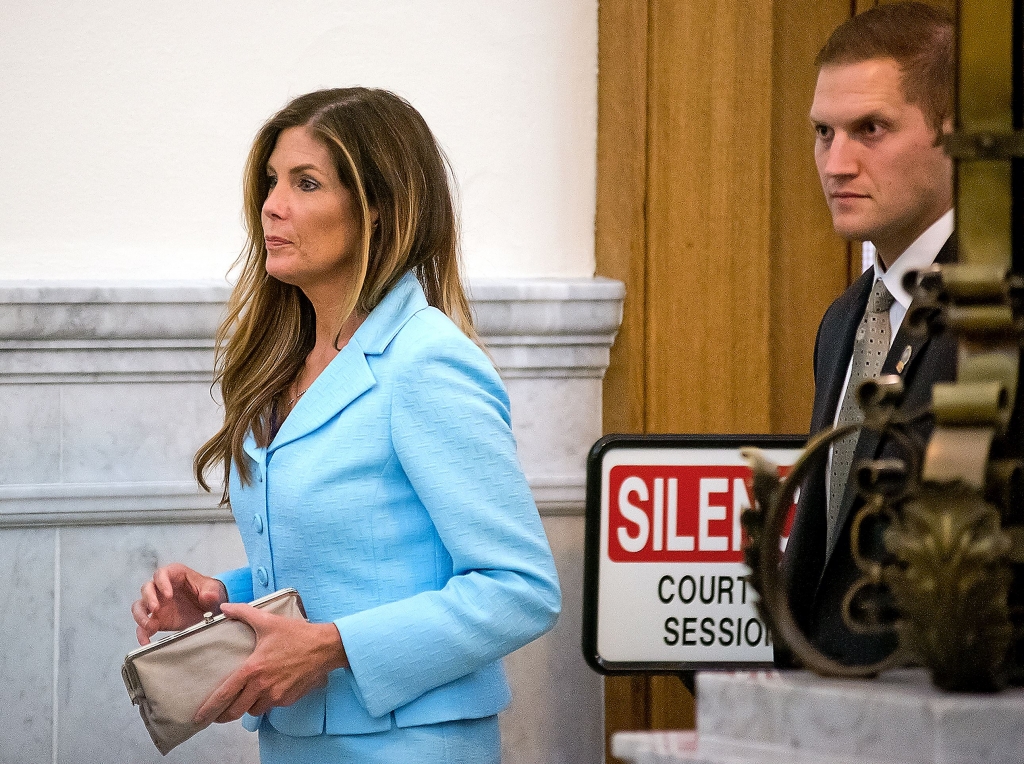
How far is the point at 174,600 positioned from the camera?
1.93 meters

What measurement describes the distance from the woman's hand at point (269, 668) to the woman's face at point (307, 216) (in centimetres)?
56

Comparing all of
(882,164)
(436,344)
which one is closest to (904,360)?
(882,164)

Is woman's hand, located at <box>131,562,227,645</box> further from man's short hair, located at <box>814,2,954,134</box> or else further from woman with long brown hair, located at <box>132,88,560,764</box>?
man's short hair, located at <box>814,2,954,134</box>

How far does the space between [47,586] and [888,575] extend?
2.32 meters

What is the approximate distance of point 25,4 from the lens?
9.03ft

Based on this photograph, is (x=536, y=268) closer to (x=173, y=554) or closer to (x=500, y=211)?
(x=500, y=211)

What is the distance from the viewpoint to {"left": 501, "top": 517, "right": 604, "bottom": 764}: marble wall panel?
2824 millimetres

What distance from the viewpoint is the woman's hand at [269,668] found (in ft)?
5.26

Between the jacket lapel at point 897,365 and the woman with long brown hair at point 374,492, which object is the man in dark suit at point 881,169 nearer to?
the jacket lapel at point 897,365

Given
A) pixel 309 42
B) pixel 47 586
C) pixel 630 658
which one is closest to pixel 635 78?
pixel 309 42

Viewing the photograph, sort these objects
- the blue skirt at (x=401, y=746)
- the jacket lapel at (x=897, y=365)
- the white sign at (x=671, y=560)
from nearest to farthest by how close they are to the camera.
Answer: the jacket lapel at (x=897, y=365) < the blue skirt at (x=401, y=746) < the white sign at (x=671, y=560)

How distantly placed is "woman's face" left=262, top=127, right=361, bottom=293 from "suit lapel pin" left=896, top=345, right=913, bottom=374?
0.86m

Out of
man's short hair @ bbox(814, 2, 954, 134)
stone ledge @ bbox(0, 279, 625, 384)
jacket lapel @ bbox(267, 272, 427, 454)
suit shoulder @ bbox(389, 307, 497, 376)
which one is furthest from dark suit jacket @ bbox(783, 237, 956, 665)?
stone ledge @ bbox(0, 279, 625, 384)

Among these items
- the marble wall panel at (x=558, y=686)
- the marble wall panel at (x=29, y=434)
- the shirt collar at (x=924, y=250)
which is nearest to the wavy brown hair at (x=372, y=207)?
the shirt collar at (x=924, y=250)
